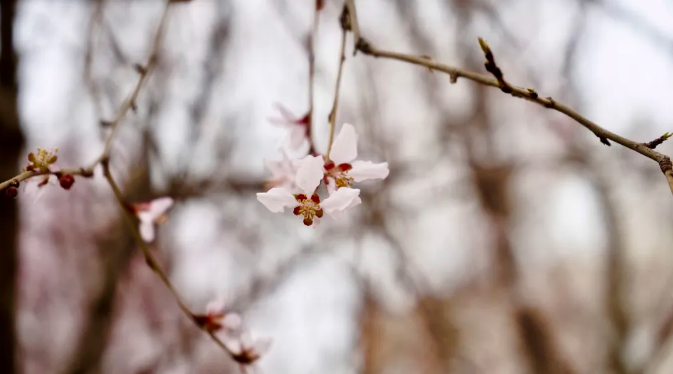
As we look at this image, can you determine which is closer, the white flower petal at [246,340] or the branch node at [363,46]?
the branch node at [363,46]

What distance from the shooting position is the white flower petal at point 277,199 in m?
0.58

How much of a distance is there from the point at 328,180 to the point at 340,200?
0.25ft

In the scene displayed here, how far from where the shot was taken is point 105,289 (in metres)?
1.74

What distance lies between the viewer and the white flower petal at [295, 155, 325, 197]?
57 centimetres

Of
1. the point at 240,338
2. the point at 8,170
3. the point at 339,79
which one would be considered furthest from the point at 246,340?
the point at 8,170

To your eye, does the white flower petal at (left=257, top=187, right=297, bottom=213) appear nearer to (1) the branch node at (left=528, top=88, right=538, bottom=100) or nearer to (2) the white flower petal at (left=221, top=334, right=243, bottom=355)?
(1) the branch node at (left=528, top=88, right=538, bottom=100)

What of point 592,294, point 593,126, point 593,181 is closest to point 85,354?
point 593,126

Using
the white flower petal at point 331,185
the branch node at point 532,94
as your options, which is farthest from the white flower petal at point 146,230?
the branch node at point 532,94

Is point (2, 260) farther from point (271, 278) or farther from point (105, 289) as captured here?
point (271, 278)

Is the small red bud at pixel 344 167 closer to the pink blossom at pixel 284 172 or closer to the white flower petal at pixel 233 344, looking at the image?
the pink blossom at pixel 284 172

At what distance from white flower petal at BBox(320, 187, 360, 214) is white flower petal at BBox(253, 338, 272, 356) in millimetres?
391

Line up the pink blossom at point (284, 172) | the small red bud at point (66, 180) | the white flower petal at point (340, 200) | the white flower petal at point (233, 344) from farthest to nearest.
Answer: the white flower petal at point (233, 344), the pink blossom at point (284, 172), the small red bud at point (66, 180), the white flower petal at point (340, 200)

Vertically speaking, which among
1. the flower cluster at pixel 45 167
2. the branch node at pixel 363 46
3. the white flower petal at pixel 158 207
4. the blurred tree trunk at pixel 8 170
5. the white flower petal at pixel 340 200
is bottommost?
the blurred tree trunk at pixel 8 170

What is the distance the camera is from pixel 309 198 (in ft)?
2.02
